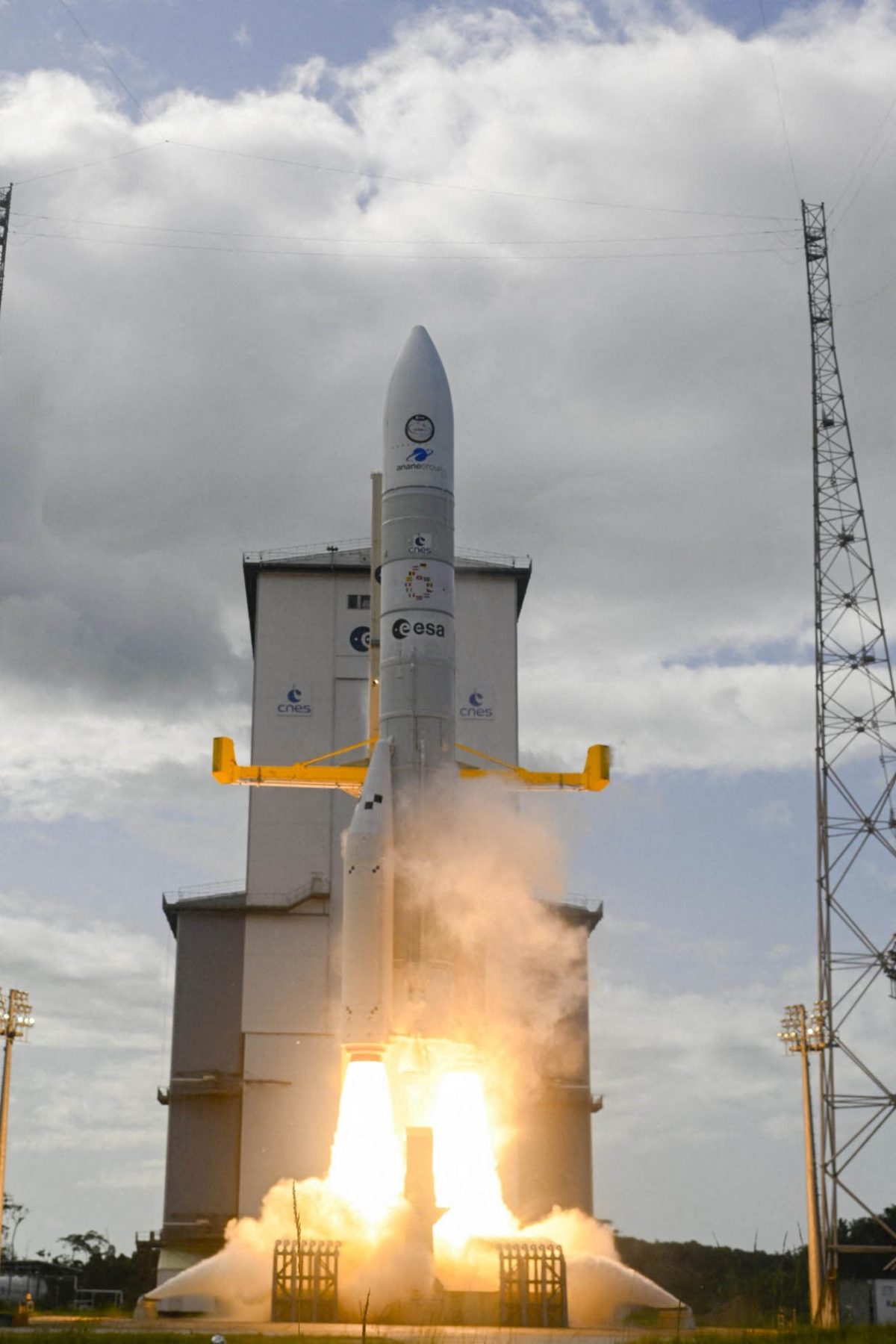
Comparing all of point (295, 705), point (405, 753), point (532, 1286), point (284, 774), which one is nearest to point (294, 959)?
point (295, 705)

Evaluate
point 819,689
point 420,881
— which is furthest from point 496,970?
point 819,689

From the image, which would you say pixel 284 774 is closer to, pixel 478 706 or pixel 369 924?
pixel 369 924

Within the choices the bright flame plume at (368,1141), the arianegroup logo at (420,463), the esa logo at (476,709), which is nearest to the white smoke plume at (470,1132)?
the bright flame plume at (368,1141)

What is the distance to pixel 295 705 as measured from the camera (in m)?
62.8

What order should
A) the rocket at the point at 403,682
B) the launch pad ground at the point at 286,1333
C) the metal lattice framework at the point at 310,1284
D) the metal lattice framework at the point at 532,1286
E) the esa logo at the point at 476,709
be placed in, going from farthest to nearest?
1. the esa logo at the point at 476,709
2. the rocket at the point at 403,682
3. the metal lattice framework at the point at 310,1284
4. the metal lattice framework at the point at 532,1286
5. the launch pad ground at the point at 286,1333

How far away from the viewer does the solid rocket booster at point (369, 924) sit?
1326 inches

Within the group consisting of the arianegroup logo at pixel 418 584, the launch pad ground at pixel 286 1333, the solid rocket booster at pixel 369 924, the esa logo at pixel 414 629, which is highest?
the arianegroup logo at pixel 418 584

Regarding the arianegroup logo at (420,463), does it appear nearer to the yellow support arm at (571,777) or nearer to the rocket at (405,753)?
the rocket at (405,753)

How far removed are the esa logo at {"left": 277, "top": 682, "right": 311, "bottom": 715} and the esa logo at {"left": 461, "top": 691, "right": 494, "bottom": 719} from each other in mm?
6486

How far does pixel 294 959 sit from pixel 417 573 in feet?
87.3

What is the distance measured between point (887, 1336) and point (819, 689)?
28.1 metres

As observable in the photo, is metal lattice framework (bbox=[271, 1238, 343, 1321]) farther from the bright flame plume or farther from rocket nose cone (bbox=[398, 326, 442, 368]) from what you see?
rocket nose cone (bbox=[398, 326, 442, 368])

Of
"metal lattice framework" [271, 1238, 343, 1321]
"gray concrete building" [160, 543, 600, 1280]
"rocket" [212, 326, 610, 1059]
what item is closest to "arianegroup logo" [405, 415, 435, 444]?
"rocket" [212, 326, 610, 1059]

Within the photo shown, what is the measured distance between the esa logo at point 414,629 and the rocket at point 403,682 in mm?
18
